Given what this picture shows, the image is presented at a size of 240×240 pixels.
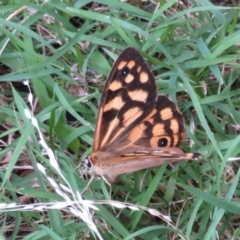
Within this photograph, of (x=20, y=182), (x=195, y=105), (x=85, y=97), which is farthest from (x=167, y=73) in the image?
(x=20, y=182)

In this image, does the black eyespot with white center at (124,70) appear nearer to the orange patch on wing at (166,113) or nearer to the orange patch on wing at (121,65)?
the orange patch on wing at (121,65)

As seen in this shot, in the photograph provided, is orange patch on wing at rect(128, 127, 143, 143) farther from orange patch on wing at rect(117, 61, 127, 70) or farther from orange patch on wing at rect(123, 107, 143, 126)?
orange patch on wing at rect(117, 61, 127, 70)

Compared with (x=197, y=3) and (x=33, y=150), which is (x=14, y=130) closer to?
(x=33, y=150)

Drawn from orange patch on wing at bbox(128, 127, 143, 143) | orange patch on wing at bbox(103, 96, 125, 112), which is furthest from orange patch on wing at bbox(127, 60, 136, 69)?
orange patch on wing at bbox(128, 127, 143, 143)

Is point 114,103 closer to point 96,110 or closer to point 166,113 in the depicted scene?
point 166,113

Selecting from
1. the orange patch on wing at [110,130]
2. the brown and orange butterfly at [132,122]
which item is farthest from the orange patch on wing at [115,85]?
the orange patch on wing at [110,130]

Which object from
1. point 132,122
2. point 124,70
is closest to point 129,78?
point 124,70
